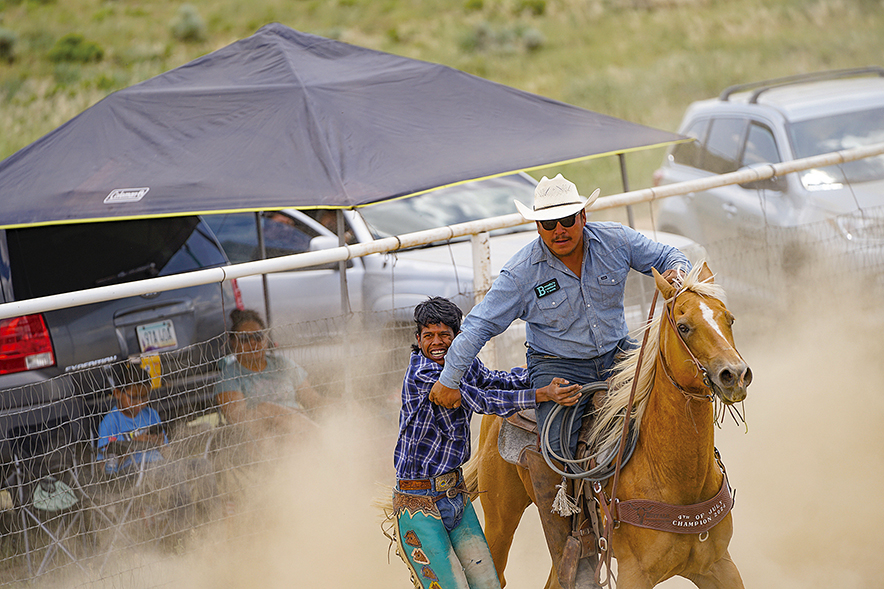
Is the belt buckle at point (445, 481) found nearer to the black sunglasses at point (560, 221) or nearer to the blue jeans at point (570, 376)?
the blue jeans at point (570, 376)

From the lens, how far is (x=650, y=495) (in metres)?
3.01

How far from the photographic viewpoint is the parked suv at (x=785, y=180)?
559cm

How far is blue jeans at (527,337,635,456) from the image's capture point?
128 inches

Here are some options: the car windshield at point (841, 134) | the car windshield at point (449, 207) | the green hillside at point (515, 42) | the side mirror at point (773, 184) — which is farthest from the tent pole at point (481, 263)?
the green hillside at point (515, 42)

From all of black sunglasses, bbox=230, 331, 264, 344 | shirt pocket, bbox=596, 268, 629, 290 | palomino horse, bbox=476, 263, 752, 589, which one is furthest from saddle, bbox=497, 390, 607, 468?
black sunglasses, bbox=230, 331, 264, 344

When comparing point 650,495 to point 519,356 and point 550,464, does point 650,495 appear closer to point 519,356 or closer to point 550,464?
point 550,464

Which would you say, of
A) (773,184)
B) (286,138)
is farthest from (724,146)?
(286,138)

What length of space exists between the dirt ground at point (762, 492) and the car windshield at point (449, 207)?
7.45 ft

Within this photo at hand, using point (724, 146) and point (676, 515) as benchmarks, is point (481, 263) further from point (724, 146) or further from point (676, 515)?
point (724, 146)

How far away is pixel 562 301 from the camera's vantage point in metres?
3.18

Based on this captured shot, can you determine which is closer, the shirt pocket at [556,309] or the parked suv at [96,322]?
the shirt pocket at [556,309]

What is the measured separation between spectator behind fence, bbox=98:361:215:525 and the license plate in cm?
132

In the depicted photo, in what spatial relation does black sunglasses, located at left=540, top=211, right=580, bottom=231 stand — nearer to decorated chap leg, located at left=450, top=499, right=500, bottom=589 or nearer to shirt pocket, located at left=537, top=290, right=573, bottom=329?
shirt pocket, located at left=537, top=290, right=573, bottom=329

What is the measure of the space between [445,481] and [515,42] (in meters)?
27.8
